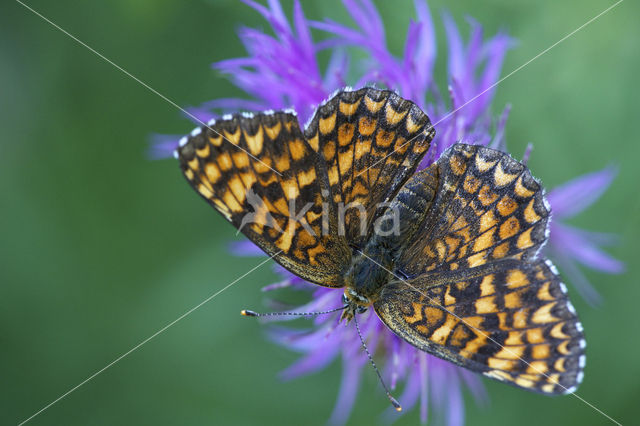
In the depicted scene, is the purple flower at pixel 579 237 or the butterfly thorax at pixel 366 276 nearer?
the butterfly thorax at pixel 366 276

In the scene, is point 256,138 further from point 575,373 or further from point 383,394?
point 383,394

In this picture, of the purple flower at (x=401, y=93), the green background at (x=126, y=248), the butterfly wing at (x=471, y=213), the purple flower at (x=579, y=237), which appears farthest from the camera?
the green background at (x=126, y=248)

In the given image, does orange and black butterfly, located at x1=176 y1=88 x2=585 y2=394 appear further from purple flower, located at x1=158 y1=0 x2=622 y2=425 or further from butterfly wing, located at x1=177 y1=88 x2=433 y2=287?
purple flower, located at x1=158 y1=0 x2=622 y2=425

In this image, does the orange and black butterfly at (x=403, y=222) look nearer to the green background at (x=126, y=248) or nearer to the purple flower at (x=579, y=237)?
the purple flower at (x=579, y=237)

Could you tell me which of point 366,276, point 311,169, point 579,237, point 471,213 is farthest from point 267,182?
point 579,237

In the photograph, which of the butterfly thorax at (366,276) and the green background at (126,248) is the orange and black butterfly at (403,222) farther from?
the green background at (126,248)

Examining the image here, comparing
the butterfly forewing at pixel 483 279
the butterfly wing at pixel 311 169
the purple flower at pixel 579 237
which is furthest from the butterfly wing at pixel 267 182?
the purple flower at pixel 579 237

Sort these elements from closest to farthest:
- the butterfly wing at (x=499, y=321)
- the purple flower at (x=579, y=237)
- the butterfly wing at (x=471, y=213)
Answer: the butterfly wing at (x=499, y=321), the butterfly wing at (x=471, y=213), the purple flower at (x=579, y=237)

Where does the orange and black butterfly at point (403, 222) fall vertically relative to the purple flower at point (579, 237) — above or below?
below
